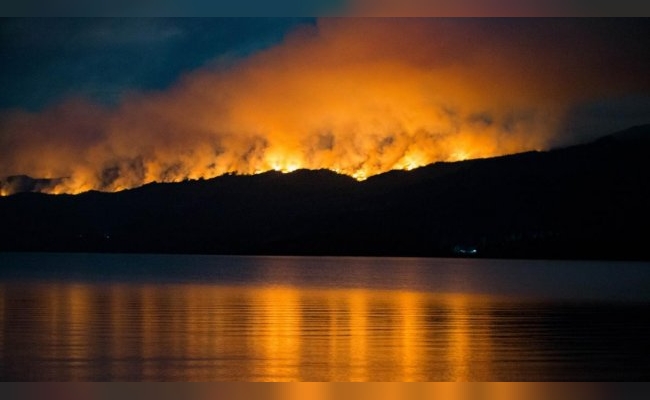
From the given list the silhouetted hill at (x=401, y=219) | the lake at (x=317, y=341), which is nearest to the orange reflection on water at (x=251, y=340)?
the lake at (x=317, y=341)

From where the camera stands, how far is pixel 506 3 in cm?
1048

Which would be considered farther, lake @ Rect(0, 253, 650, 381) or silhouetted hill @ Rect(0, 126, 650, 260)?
silhouetted hill @ Rect(0, 126, 650, 260)

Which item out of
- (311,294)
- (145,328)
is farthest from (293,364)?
(311,294)

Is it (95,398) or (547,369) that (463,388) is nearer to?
(547,369)

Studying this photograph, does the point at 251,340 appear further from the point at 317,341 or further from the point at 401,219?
the point at 401,219

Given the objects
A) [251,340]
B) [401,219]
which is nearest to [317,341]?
[251,340]

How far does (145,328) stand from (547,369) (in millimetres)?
4628

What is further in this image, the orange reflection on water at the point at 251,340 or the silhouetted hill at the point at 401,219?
the silhouetted hill at the point at 401,219

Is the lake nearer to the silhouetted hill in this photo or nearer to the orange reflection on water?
the orange reflection on water

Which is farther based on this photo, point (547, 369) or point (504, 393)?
point (547, 369)

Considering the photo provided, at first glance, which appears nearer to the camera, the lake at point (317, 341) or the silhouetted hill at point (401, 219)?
the lake at point (317, 341)

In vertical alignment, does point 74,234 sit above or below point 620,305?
above

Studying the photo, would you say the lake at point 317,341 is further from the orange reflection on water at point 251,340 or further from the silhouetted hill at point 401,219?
the silhouetted hill at point 401,219

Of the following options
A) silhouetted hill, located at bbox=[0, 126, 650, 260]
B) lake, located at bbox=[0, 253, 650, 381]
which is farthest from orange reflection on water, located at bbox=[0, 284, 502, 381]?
silhouetted hill, located at bbox=[0, 126, 650, 260]
